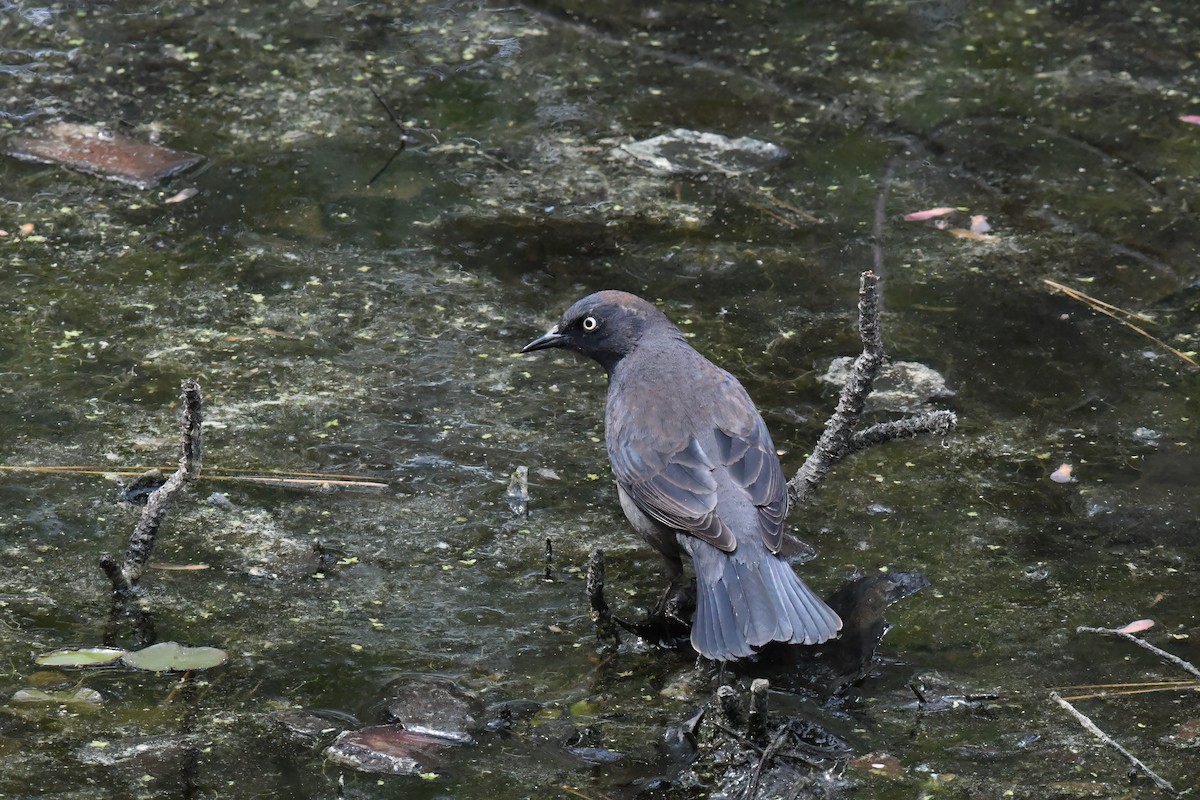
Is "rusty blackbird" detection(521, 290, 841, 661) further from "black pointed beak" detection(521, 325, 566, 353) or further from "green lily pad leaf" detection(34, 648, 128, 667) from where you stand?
"green lily pad leaf" detection(34, 648, 128, 667)

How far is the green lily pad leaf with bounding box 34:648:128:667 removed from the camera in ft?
15.2

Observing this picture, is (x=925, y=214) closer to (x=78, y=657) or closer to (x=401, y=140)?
(x=401, y=140)

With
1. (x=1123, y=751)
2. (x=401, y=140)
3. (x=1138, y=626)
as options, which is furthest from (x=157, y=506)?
(x=401, y=140)

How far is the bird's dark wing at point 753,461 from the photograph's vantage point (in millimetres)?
4852

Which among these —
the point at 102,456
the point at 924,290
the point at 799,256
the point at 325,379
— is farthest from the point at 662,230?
the point at 102,456

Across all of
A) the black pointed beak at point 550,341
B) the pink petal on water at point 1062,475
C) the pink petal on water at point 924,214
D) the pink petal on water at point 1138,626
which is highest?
the black pointed beak at point 550,341

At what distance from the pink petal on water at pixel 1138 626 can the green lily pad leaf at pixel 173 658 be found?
2.95 m

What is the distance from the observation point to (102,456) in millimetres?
5828

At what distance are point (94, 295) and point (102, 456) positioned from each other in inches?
56.8

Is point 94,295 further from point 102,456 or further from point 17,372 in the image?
point 102,456

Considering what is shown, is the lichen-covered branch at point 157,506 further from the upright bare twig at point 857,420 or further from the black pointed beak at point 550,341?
the upright bare twig at point 857,420

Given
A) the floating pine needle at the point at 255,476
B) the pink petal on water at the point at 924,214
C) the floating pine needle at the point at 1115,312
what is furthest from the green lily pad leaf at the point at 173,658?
the pink petal on water at the point at 924,214

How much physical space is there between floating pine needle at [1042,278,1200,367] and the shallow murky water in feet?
0.23

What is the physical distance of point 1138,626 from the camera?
5.01 meters
